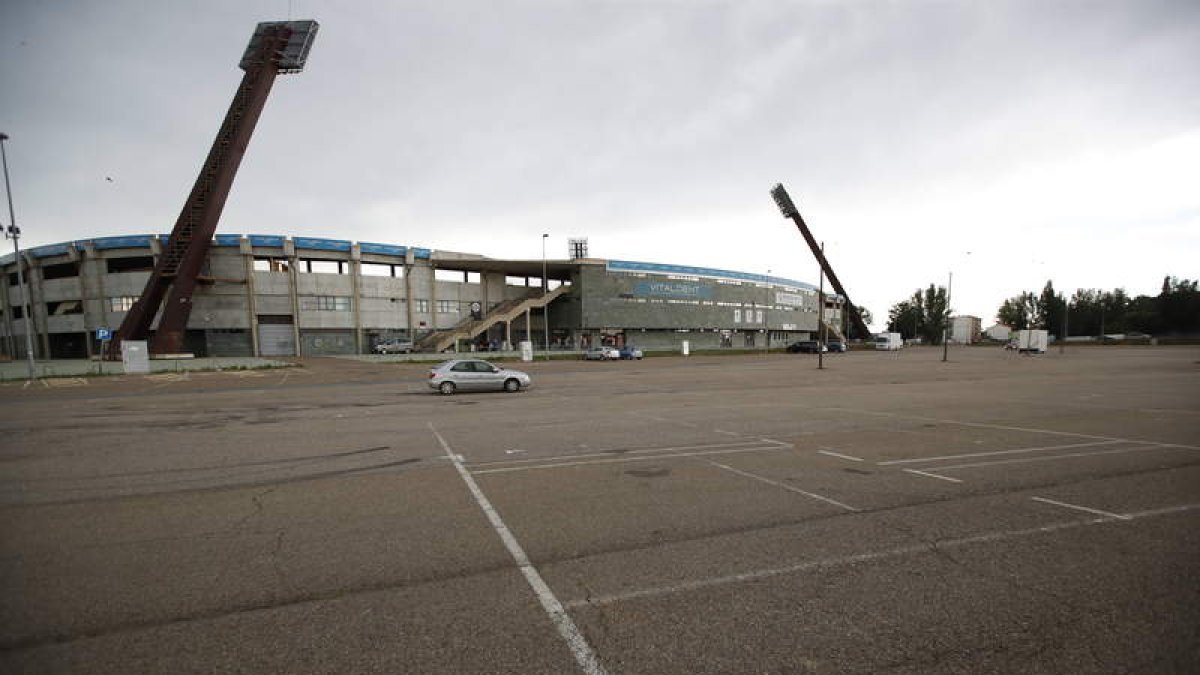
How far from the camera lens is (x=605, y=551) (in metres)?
4.67

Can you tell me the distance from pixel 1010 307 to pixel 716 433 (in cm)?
16607

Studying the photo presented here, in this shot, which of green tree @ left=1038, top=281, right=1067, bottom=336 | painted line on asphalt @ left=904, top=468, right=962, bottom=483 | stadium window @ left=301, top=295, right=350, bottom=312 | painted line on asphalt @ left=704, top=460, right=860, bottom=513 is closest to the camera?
painted line on asphalt @ left=704, top=460, right=860, bottom=513

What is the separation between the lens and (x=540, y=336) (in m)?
64.9

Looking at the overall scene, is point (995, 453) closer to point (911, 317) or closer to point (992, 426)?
point (992, 426)

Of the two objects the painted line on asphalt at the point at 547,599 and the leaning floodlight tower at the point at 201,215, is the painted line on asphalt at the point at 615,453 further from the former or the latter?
the leaning floodlight tower at the point at 201,215

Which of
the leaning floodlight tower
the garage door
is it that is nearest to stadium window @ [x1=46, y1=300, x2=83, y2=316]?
the leaning floodlight tower

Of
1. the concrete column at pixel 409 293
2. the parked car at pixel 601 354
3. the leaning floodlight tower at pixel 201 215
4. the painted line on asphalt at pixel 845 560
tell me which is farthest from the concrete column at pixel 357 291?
the painted line on asphalt at pixel 845 560

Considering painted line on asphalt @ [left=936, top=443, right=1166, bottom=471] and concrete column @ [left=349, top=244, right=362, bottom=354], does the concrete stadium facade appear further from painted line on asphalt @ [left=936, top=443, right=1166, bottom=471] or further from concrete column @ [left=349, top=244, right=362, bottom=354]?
painted line on asphalt @ [left=936, top=443, right=1166, bottom=471]

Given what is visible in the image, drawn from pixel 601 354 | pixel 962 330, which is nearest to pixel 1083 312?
pixel 962 330

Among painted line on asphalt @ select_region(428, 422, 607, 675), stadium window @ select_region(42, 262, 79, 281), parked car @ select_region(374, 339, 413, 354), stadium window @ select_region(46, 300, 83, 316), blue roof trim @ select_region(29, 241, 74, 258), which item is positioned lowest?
painted line on asphalt @ select_region(428, 422, 607, 675)

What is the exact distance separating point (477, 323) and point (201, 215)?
88.7 ft

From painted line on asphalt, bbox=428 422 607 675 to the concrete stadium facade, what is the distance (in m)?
47.5

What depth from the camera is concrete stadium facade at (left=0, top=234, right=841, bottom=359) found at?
158 ft

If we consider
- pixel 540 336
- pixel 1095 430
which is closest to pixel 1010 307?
pixel 540 336
